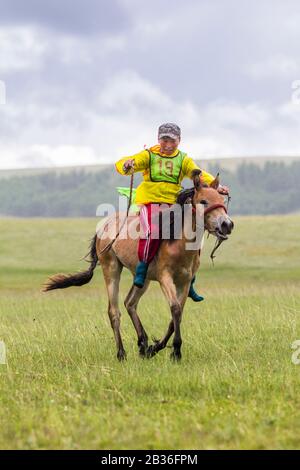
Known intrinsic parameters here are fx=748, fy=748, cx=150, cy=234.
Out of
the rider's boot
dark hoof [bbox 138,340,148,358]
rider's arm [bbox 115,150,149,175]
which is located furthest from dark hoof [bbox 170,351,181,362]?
rider's arm [bbox 115,150,149,175]

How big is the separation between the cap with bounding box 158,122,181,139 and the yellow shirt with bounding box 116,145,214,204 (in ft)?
0.83

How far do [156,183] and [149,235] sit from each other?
828 mm

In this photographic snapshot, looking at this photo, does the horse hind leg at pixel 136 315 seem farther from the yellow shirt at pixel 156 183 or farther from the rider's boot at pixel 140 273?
the yellow shirt at pixel 156 183

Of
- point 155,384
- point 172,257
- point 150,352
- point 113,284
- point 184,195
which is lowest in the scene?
point 150,352

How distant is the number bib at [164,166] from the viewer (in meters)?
10.9

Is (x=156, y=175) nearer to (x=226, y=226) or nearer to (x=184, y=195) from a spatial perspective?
(x=184, y=195)

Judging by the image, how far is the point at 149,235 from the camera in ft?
35.2

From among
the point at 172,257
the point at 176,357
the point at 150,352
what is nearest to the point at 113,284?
the point at 150,352

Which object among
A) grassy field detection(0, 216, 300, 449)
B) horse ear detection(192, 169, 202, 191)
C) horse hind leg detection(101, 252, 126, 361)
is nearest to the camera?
grassy field detection(0, 216, 300, 449)

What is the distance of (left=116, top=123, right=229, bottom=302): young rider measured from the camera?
1079cm

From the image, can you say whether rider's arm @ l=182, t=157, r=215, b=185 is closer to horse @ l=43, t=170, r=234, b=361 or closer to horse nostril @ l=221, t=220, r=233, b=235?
horse @ l=43, t=170, r=234, b=361

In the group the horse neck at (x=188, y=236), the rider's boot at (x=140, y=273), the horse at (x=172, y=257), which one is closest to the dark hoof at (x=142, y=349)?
the horse at (x=172, y=257)

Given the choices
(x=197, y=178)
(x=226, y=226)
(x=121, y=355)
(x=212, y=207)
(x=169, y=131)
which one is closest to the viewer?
(x=226, y=226)

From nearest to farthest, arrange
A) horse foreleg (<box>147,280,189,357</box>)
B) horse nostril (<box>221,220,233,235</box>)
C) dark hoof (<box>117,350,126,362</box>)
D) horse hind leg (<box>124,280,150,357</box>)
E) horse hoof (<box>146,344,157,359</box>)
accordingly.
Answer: horse nostril (<box>221,220,233,235</box>) → horse foreleg (<box>147,280,189,357</box>) → horse hoof (<box>146,344,157,359</box>) → dark hoof (<box>117,350,126,362</box>) → horse hind leg (<box>124,280,150,357</box>)
